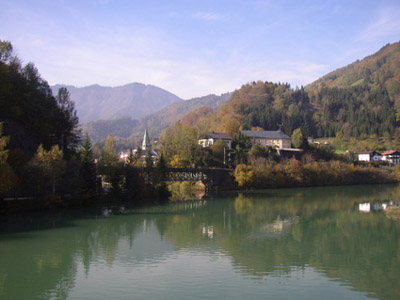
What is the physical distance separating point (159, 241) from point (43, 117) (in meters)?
29.2

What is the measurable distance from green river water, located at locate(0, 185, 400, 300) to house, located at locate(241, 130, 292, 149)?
50.0m

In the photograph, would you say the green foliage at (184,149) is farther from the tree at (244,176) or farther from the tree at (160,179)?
the tree at (160,179)

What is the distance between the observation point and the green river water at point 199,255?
1477 centimetres

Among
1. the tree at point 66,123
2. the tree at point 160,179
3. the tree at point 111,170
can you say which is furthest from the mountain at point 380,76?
the tree at point 111,170

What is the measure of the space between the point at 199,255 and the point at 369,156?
80317 mm

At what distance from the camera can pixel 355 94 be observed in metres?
141

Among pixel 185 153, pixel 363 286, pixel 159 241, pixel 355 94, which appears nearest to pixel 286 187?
pixel 185 153

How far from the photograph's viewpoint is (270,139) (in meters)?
86.3

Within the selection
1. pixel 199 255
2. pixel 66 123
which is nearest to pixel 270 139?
pixel 66 123

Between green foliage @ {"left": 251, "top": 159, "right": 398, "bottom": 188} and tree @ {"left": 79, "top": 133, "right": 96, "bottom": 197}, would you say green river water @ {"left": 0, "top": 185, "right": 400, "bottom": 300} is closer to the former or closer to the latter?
tree @ {"left": 79, "top": 133, "right": 96, "bottom": 197}

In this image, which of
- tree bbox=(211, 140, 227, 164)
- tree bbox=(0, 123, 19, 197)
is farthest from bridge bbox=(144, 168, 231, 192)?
tree bbox=(0, 123, 19, 197)

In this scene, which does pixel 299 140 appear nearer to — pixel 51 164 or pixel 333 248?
pixel 51 164

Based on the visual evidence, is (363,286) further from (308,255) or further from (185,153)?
(185,153)

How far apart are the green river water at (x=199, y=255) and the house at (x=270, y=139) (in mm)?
49996
